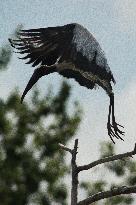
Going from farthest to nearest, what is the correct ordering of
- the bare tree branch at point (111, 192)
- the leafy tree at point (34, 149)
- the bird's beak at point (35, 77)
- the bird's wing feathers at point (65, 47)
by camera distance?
the leafy tree at point (34, 149)
the bird's beak at point (35, 77)
the bird's wing feathers at point (65, 47)
the bare tree branch at point (111, 192)

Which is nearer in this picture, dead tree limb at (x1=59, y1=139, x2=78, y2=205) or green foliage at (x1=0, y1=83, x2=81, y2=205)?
dead tree limb at (x1=59, y1=139, x2=78, y2=205)

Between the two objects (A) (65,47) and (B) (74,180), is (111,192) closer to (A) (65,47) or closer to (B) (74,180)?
(B) (74,180)

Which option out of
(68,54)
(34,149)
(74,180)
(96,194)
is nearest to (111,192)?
(96,194)

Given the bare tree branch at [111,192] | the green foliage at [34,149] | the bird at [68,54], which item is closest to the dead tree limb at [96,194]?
the bare tree branch at [111,192]

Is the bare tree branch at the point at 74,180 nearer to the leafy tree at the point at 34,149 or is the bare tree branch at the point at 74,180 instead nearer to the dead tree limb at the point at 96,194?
the dead tree limb at the point at 96,194

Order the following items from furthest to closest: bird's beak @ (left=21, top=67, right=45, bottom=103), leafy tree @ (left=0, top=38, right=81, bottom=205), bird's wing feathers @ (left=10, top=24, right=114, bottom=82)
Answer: leafy tree @ (left=0, top=38, right=81, bottom=205)
bird's beak @ (left=21, top=67, right=45, bottom=103)
bird's wing feathers @ (left=10, top=24, right=114, bottom=82)

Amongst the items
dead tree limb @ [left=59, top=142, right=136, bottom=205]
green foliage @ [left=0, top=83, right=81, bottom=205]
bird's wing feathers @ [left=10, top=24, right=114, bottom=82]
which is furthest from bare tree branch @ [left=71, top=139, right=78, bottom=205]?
green foliage @ [left=0, top=83, right=81, bottom=205]

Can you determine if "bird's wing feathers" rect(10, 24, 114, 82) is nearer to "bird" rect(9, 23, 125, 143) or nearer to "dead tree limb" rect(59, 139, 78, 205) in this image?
"bird" rect(9, 23, 125, 143)

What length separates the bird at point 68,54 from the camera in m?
4.65

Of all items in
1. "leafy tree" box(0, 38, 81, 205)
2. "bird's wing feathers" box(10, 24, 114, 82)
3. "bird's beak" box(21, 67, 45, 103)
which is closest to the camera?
"bird's wing feathers" box(10, 24, 114, 82)

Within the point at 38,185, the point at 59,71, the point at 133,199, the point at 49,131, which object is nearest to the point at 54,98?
the point at 49,131

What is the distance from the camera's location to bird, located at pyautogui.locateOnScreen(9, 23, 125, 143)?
4.65 metres

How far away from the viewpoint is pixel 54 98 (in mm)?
12492

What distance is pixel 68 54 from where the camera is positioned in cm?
471
